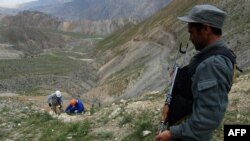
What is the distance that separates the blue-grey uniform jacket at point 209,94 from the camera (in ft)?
15.4

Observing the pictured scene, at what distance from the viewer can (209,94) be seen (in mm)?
4680

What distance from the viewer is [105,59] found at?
246 feet

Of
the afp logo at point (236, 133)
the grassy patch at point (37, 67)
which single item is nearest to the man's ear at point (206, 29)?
the afp logo at point (236, 133)

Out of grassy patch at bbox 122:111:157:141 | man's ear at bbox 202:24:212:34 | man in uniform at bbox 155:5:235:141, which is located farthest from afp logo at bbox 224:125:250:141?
grassy patch at bbox 122:111:157:141

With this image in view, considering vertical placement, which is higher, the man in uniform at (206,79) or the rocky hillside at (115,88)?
the man in uniform at (206,79)

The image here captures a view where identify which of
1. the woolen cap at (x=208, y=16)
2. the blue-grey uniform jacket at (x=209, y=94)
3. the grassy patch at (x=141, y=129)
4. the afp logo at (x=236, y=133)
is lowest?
the grassy patch at (x=141, y=129)

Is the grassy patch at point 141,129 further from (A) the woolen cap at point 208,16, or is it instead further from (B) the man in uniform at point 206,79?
(A) the woolen cap at point 208,16

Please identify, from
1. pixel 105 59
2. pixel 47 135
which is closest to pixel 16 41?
pixel 105 59

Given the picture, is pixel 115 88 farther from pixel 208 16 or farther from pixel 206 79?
pixel 206 79

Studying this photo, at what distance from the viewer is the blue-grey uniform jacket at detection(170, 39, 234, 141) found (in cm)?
468

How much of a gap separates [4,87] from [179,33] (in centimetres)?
2040

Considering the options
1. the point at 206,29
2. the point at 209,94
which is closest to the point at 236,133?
the point at 209,94

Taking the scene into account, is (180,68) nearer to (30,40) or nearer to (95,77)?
(95,77)

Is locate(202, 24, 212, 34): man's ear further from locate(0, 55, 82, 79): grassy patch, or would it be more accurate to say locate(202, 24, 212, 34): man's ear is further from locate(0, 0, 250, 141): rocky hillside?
locate(0, 55, 82, 79): grassy patch
